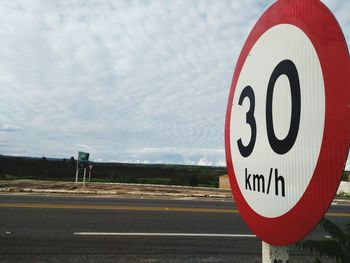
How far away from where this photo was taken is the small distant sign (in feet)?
64.4

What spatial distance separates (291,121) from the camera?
965mm

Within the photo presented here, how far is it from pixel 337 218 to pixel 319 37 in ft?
37.9

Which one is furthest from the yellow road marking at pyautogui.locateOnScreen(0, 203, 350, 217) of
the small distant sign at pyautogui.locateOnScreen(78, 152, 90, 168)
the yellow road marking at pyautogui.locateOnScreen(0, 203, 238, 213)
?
the small distant sign at pyautogui.locateOnScreen(78, 152, 90, 168)

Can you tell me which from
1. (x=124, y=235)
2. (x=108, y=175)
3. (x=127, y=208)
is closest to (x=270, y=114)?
(x=124, y=235)

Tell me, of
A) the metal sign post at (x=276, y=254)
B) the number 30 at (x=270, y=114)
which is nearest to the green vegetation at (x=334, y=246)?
the metal sign post at (x=276, y=254)

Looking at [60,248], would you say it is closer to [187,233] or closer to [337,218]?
[187,233]

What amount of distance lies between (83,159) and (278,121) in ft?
64.2

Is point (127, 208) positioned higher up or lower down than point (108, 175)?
lower down

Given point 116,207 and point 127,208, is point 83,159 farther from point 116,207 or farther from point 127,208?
point 127,208

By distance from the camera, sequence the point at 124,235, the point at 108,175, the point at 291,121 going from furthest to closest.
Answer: the point at 108,175
the point at 124,235
the point at 291,121

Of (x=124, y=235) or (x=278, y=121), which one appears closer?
(x=278, y=121)

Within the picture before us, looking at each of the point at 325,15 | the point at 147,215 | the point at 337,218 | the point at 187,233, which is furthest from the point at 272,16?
the point at 337,218

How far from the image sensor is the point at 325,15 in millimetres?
885

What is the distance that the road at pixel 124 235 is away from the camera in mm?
6047
